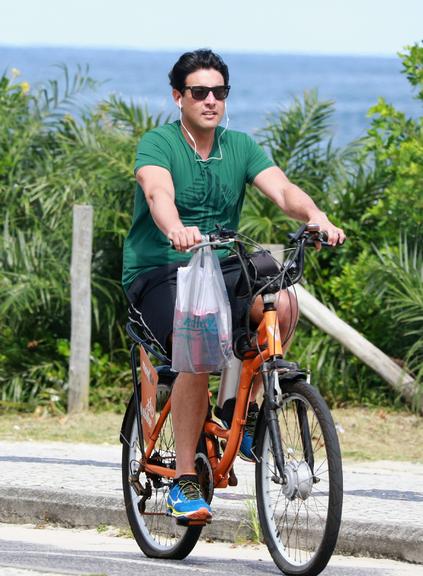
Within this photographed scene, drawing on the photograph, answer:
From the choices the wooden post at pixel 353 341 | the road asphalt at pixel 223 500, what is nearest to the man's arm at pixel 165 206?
the road asphalt at pixel 223 500

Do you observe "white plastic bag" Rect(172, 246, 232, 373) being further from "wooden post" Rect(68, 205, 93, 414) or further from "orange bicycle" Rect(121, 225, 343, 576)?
"wooden post" Rect(68, 205, 93, 414)

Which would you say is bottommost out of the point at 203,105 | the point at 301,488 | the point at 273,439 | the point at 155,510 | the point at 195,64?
the point at 155,510

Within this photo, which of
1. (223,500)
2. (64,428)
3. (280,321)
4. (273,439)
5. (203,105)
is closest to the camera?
(273,439)

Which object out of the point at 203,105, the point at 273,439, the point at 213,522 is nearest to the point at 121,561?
the point at 213,522

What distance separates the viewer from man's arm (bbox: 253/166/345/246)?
5.43 meters

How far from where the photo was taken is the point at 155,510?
593 centimetres

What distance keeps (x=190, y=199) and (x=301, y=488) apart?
→ 1.16 meters

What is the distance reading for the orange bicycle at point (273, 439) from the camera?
4.97m

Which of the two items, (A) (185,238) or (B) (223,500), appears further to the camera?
(B) (223,500)

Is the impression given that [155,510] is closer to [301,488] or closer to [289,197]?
[301,488]

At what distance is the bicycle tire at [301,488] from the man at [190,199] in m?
0.25

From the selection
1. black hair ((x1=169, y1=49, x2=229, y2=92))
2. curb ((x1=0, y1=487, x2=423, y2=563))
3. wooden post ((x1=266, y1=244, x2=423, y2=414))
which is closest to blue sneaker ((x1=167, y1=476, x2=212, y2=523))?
curb ((x1=0, y1=487, x2=423, y2=563))

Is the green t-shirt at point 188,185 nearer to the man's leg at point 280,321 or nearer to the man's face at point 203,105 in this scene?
the man's face at point 203,105

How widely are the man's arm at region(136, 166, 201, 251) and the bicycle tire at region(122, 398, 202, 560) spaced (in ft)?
3.08
